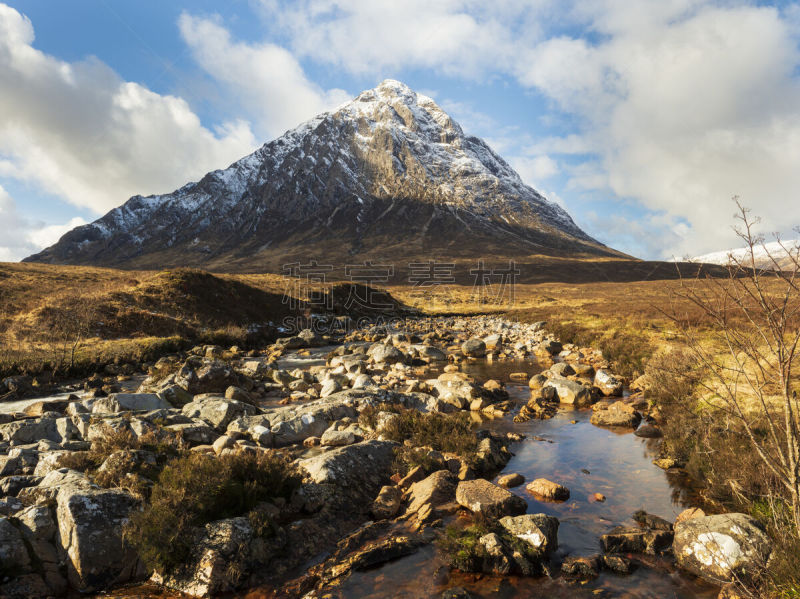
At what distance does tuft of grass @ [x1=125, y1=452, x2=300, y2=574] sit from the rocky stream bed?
0.19 meters

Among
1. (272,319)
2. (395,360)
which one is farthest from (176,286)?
(395,360)

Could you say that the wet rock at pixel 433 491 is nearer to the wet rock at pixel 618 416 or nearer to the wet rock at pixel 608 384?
the wet rock at pixel 618 416

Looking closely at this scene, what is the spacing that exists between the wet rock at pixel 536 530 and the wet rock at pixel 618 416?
24.4ft

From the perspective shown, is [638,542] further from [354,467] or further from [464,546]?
[354,467]

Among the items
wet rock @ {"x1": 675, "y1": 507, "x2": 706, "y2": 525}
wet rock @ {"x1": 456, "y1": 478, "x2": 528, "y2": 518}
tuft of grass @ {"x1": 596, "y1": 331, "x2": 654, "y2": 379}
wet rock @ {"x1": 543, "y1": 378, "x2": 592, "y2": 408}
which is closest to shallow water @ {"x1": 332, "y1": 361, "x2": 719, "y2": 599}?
wet rock @ {"x1": 675, "y1": 507, "x2": 706, "y2": 525}

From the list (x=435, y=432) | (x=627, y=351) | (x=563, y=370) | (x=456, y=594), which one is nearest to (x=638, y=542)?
(x=456, y=594)

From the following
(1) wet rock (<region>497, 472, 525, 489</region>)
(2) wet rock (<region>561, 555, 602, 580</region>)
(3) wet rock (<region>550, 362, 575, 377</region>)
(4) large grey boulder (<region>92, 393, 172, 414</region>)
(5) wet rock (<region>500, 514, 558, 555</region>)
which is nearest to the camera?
(2) wet rock (<region>561, 555, 602, 580</region>)

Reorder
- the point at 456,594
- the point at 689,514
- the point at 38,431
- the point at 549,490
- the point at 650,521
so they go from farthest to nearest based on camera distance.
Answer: the point at 38,431, the point at 549,490, the point at 689,514, the point at 650,521, the point at 456,594

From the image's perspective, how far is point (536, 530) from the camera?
268 inches

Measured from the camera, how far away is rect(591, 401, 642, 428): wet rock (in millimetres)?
13227

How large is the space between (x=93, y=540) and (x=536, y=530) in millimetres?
6725

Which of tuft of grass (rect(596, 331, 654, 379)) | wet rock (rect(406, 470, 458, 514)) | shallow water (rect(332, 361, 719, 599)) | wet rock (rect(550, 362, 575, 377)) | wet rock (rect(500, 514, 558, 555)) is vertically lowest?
shallow water (rect(332, 361, 719, 599))

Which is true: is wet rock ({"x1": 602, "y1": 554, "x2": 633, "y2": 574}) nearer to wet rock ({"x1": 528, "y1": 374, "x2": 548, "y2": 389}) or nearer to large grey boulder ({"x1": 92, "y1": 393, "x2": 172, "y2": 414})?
wet rock ({"x1": 528, "y1": 374, "x2": 548, "y2": 389})

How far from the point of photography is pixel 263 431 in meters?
11.5
